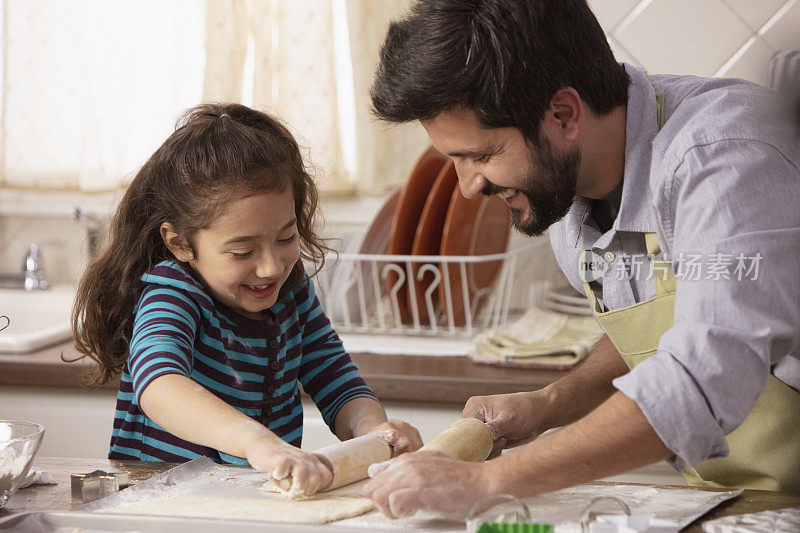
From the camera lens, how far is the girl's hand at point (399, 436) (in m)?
1.22

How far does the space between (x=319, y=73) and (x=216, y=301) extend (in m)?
1.17

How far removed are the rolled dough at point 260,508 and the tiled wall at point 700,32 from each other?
1468mm

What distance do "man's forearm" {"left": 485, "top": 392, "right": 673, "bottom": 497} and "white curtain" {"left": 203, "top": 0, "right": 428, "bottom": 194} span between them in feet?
4.93

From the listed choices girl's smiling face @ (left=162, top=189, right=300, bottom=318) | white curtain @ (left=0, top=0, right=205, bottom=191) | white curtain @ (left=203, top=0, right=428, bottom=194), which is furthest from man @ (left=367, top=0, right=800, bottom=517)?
white curtain @ (left=0, top=0, right=205, bottom=191)

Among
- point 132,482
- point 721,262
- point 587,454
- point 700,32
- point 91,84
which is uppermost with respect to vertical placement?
point 700,32

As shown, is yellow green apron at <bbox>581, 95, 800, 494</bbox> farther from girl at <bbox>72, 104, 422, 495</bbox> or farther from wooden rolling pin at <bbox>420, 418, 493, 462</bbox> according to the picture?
girl at <bbox>72, 104, 422, 495</bbox>

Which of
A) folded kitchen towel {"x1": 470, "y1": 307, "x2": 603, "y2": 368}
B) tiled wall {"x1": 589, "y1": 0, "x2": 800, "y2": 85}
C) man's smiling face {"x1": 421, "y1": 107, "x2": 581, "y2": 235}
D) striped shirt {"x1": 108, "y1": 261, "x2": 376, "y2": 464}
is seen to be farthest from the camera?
tiled wall {"x1": 589, "y1": 0, "x2": 800, "y2": 85}

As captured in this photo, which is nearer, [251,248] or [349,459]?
[349,459]

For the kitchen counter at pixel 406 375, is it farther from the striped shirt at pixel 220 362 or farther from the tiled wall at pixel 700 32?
the tiled wall at pixel 700 32

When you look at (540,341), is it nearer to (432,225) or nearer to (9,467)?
(432,225)

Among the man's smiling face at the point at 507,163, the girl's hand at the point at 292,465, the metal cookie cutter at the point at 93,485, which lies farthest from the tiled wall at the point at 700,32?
the metal cookie cutter at the point at 93,485

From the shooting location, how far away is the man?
0.92 metres

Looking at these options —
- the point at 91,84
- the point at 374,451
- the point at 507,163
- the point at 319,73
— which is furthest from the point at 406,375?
the point at 91,84

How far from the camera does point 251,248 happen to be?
129 cm
